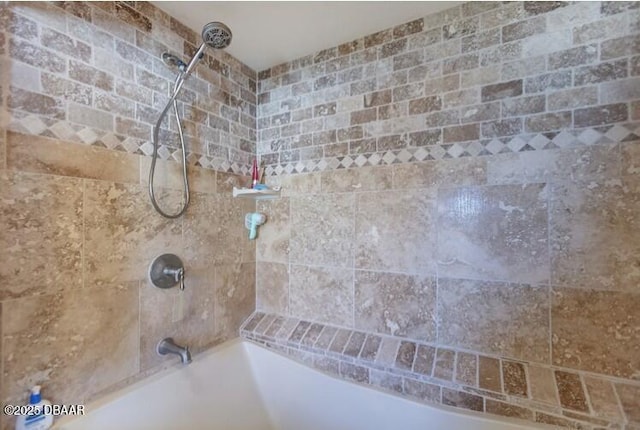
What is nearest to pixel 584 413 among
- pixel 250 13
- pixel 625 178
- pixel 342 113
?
pixel 625 178

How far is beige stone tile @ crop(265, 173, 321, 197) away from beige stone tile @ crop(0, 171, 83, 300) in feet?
3.32

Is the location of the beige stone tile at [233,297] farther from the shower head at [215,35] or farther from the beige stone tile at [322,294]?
the shower head at [215,35]

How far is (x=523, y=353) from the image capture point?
115cm

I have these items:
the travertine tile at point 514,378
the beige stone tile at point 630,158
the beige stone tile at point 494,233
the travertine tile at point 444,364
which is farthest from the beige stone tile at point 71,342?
the beige stone tile at point 630,158

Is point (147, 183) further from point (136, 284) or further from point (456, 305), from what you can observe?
point (456, 305)

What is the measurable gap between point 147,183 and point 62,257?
44cm

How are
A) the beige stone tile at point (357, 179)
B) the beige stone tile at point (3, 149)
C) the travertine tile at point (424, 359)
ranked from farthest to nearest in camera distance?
the beige stone tile at point (357, 179)
the travertine tile at point (424, 359)
the beige stone tile at point (3, 149)

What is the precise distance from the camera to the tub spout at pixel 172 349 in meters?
1.28

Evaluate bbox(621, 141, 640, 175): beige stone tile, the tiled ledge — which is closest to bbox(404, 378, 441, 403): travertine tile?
the tiled ledge

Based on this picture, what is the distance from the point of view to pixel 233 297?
169 centimetres

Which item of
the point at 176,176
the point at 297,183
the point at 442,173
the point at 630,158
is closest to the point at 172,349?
the point at 176,176

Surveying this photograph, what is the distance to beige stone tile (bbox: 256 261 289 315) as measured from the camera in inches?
68.7

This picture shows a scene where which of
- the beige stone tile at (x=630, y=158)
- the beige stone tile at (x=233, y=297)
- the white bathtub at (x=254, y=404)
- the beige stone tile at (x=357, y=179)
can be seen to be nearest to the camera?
the beige stone tile at (x=630, y=158)

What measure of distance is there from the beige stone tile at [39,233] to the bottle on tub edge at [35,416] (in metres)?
0.36
